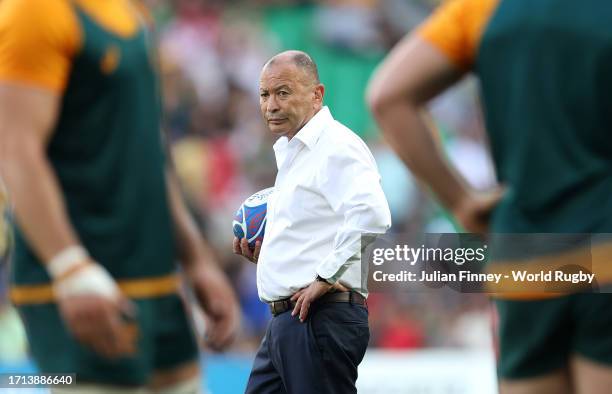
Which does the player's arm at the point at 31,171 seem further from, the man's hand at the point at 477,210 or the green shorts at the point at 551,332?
the green shorts at the point at 551,332

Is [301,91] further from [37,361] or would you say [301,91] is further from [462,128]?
[462,128]

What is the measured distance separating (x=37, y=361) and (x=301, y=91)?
3.99 feet

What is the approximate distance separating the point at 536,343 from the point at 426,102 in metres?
0.69

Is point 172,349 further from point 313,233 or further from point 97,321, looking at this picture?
point 313,233

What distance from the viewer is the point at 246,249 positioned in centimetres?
353

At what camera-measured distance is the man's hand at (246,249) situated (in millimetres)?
3523

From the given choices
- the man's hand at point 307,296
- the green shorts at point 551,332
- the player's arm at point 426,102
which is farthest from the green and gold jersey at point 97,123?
the green shorts at point 551,332

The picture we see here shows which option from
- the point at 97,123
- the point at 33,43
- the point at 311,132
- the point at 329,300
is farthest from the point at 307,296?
the point at 33,43

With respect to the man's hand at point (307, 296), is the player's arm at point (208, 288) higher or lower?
higher

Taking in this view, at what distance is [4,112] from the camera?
343cm

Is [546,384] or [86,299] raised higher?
[86,299]

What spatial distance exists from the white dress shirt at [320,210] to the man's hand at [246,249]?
78 mm

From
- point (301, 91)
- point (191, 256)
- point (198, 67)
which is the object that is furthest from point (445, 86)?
point (198, 67)

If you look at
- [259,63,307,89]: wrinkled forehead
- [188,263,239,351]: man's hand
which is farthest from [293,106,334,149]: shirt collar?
[188,263,239,351]: man's hand
